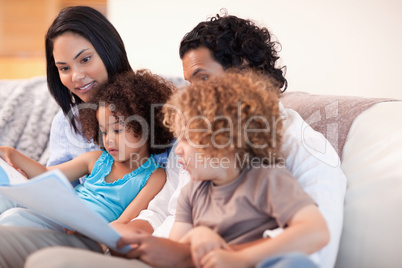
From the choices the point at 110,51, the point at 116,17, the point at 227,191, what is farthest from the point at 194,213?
the point at 116,17

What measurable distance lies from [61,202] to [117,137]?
1.59 ft

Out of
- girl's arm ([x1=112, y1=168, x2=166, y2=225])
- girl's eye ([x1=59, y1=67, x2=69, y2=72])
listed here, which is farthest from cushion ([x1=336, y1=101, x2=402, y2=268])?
girl's eye ([x1=59, y1=67, x2=69, y2=72])

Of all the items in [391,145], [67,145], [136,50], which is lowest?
[67,145]

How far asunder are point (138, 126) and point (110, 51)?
337 mm

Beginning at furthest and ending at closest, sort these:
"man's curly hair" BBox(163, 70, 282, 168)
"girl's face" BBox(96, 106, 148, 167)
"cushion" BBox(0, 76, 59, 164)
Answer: "cushion" BBox(0, 76, 59, 164), "girl's face" BBox(96, 106, 148, 167), "man's curly hair" BBox(163, 70, 282, 168)

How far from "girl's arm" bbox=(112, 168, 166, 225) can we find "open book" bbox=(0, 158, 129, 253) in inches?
12.1

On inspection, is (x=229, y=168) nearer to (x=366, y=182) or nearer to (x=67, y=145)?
(x=366, y=182)

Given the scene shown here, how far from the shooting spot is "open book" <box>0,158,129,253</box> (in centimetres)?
82

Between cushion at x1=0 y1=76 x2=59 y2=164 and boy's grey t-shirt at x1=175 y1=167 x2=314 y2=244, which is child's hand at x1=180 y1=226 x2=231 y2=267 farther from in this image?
cushion at x1=0 y1=76 x2=59 y2=164

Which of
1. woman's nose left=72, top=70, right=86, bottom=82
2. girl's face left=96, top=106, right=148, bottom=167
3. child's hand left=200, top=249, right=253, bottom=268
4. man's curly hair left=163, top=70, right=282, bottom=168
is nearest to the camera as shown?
child's hand left=200, top=249, right=253, bottom=268

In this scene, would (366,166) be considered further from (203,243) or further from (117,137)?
(117,137)

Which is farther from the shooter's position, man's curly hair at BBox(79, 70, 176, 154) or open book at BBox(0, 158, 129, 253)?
man's curly hair at BBox(79, 70, 176, 154)

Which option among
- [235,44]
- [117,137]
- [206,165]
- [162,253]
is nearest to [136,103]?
[117,137]

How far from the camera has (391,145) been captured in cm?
117
